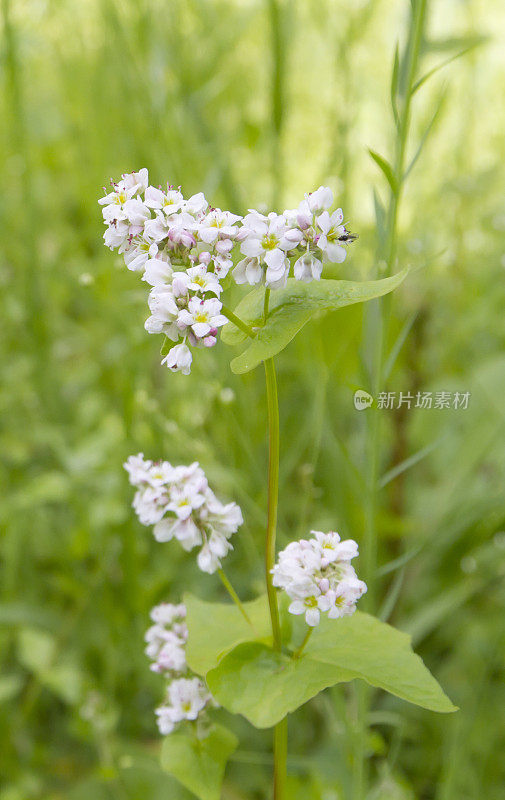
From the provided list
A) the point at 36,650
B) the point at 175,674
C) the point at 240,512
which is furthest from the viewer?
the point at 36,650

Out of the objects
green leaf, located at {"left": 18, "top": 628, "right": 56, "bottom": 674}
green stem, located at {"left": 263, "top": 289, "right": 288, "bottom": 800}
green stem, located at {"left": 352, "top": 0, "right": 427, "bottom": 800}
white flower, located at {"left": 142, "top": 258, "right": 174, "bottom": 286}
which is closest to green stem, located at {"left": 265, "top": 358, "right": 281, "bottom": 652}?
green stem, located at {"left": 263, "top": 289, "right": 288, "bottom": 800}

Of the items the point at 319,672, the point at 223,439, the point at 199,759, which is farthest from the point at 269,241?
the point at 223,439

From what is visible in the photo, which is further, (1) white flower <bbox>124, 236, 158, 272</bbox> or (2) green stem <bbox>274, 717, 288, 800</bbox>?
(2) green stem <bbox>274, 717, 288, 800</bbox>

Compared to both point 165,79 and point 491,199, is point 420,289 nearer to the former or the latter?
point 491,199

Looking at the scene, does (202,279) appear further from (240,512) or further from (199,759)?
(199,759)

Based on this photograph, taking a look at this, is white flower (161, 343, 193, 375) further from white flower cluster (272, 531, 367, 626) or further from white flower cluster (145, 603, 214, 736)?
white flower cluster (145, 603, 214, 736)

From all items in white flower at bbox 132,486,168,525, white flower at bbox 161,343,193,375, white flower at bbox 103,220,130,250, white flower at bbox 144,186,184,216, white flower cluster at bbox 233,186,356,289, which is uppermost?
white flower at bbox 144,186,184,216

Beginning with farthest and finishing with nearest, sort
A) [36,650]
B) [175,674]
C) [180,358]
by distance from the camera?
[36,650] → [175,674] → [180,358]
